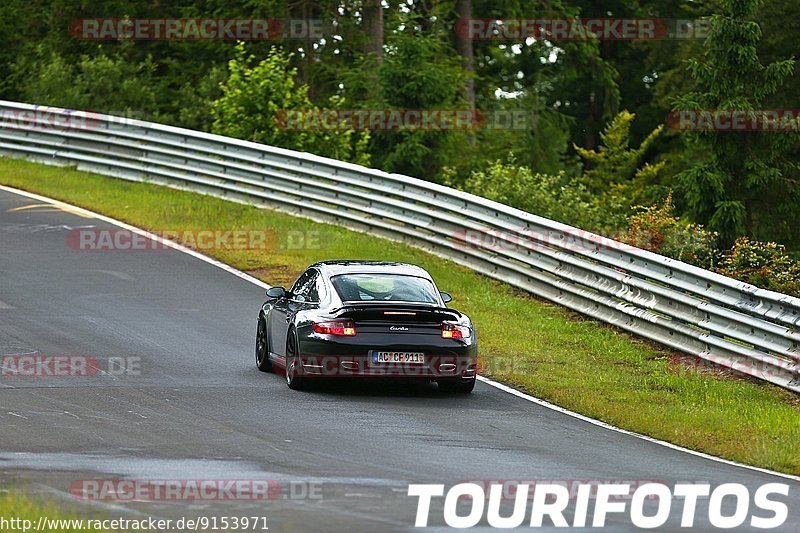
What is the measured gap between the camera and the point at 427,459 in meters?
12.0

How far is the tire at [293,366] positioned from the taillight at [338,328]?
418 millimetres

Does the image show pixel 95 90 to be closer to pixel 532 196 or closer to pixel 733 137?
pixel 532 196

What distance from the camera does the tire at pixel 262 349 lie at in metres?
17.2

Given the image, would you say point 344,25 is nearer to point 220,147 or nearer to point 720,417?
Result: point 220,147

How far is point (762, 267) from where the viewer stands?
70.6ft

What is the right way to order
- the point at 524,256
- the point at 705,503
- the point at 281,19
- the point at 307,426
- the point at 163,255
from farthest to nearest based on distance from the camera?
the point at 281,19
the point at 163,255
the point at 524,256
the point at 307,426
the point at 705,503

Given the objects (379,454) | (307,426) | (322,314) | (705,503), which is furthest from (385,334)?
(705,503)

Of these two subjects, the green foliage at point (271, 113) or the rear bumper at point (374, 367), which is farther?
the green foliage at point (271, 113)

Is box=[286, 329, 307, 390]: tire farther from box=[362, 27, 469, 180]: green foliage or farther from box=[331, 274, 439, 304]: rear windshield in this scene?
box=[362, 27, 469, 180]: green foliage

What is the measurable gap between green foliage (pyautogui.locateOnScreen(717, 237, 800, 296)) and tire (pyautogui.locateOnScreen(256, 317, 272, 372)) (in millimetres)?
7631

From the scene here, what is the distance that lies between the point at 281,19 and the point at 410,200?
21627 millimetres

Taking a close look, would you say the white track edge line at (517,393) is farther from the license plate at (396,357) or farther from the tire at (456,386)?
the license plate at (396,357)

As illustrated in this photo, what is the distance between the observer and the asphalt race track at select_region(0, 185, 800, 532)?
33.9 ft

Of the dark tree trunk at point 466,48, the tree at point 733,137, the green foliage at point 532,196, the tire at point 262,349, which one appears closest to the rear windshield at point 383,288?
the tire at point 262,349
